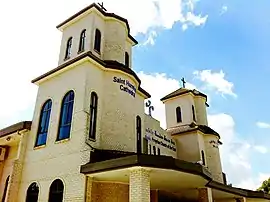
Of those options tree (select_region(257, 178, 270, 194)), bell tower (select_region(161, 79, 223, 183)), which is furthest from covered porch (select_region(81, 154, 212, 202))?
tree (select_region(257, 178, 270, 194))

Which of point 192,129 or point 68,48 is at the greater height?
point 68,48

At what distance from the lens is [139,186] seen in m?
9.10

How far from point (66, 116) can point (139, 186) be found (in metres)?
5.79

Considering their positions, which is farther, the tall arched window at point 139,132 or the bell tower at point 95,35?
the bell tower at point 95,35

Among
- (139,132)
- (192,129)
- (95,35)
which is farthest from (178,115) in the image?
(95,35)

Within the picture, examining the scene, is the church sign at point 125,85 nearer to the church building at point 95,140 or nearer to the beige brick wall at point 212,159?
the church building at point 95,140

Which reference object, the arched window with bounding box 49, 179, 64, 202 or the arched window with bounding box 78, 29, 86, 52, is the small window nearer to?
the arched window with bounding box 49, 179, 64, 202

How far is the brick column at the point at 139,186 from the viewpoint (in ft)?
29.5

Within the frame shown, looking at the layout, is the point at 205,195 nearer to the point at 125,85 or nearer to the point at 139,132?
the point at 139,132

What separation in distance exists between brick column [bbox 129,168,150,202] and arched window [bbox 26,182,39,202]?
5590 millimetres

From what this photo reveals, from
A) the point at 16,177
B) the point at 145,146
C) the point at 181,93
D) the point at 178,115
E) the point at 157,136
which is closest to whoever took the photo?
the point at 16,177

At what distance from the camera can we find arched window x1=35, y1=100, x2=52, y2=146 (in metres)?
13.8

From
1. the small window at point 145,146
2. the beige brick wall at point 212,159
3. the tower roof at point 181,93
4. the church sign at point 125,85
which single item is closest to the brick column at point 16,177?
the church sign at point 125,85

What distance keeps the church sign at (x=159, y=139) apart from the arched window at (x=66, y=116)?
19.7 ft
